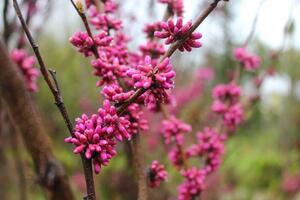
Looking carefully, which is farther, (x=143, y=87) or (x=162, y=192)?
(x=162, y=192)

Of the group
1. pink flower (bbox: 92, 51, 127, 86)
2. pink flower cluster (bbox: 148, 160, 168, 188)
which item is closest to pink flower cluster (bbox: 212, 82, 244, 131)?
pink flower cluster (bbox: 148, 160, 168, 188)

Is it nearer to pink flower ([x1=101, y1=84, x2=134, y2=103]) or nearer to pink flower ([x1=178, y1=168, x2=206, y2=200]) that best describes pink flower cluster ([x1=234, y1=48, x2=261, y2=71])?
pink flower ([x1=178, y1=168, x2=206, y2=200])

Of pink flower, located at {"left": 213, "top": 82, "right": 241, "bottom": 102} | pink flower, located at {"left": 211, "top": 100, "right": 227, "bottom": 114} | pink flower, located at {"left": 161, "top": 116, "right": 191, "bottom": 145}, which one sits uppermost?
pink flower, located at {"left": 213, "top": 82, "right": 241, "bottom": 102}

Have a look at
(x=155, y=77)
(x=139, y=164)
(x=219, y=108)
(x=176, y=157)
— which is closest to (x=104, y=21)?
(x=139, y=164)

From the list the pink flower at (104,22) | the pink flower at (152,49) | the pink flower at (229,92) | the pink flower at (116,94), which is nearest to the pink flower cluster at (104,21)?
the pink flower at (104,22)

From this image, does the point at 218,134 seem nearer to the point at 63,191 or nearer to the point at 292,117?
the point at 63,191

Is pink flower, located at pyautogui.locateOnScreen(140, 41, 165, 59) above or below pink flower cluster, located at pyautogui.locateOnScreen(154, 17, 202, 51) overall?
above

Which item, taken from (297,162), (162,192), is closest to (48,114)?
(297,162)

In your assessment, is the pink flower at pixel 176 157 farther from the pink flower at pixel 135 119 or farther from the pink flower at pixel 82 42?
the pink flower at pixel 82 42

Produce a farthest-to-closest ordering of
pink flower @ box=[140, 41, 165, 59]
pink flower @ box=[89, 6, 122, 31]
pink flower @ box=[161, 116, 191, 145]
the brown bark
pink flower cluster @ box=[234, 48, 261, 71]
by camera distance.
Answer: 1. pink flower cluster @ box=[234, 48, 261, 71]
2. pink flower @ box=[161, 116, 191, 145]
3. pink flower @ box=[140, 41, 165, 59]
4. pink flower @ box=[89, 6, 122, 31]
5. the brown bark
